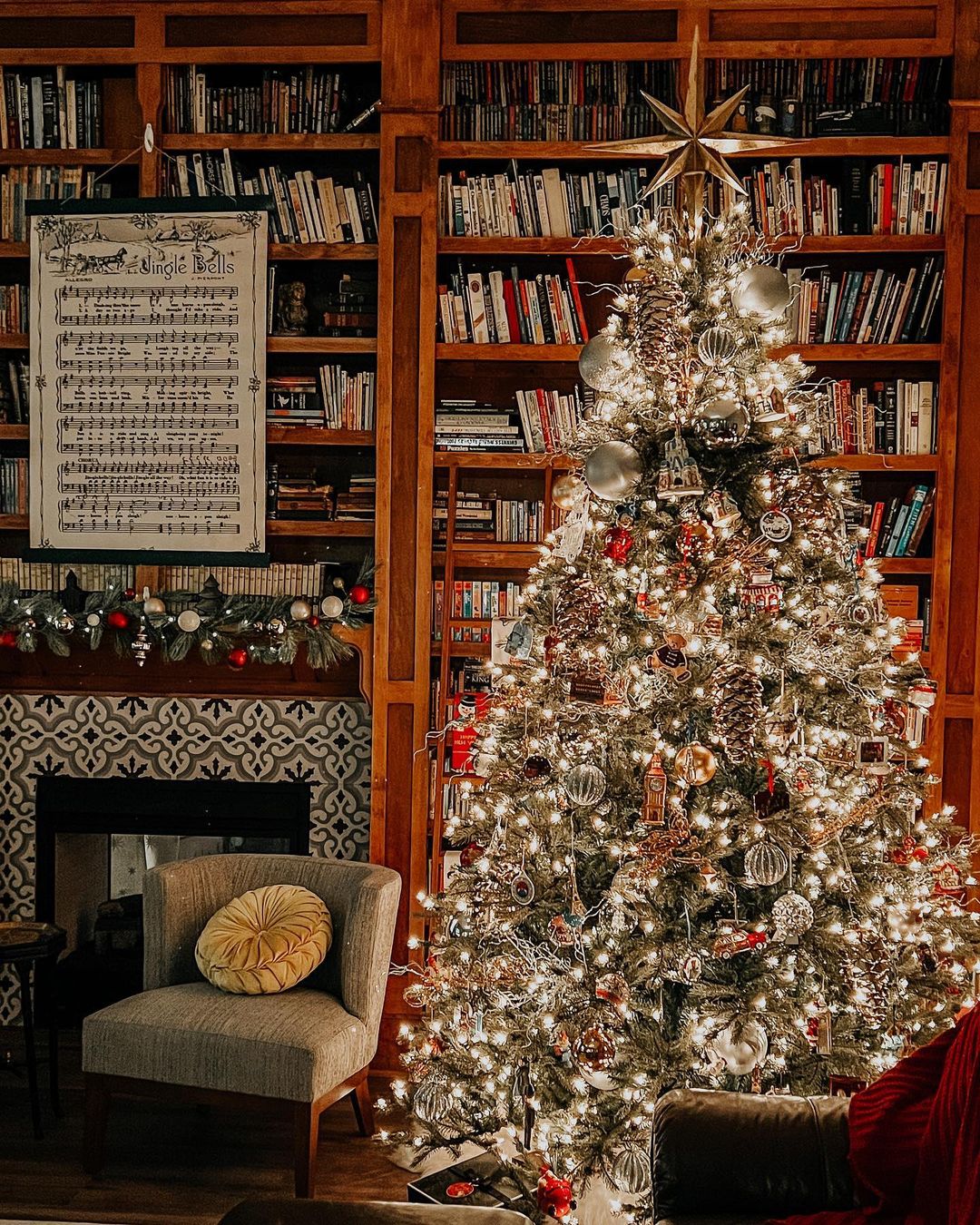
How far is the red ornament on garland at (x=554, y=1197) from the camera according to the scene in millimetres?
2445

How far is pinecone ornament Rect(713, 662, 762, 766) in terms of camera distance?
2.56m

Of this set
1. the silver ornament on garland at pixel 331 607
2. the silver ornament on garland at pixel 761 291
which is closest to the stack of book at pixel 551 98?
the silver ornament on garland at pixel 761 291

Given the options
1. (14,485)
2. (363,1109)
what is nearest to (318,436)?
(14,485)

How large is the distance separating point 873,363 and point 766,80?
38.2 inches

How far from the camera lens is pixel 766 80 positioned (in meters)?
3.90

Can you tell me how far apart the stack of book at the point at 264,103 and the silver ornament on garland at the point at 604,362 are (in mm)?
1673

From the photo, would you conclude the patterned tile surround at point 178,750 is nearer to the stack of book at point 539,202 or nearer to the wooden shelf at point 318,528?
the wooden shelf at point 318,528

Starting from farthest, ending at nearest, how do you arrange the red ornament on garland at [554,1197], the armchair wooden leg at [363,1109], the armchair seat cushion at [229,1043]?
the armchair wooden leg at [363,1109]
the armchair seat cushion at [229,1043]
the red ornament on garland at [554,1197]

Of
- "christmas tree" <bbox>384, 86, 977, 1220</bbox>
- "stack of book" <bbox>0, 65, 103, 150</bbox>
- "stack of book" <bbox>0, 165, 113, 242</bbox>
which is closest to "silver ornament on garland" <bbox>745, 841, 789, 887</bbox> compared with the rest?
"christmas tree" <bbox>384, 86, 977, 1220</bbox>

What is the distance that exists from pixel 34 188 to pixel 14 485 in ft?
3.22

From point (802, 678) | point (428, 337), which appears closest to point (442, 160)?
point (428, 337)

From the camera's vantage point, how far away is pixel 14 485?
13.3 ft

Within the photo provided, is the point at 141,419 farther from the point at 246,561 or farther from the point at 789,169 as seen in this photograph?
the point at 789,169

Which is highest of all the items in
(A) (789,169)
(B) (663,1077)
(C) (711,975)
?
(A) (789,169)
